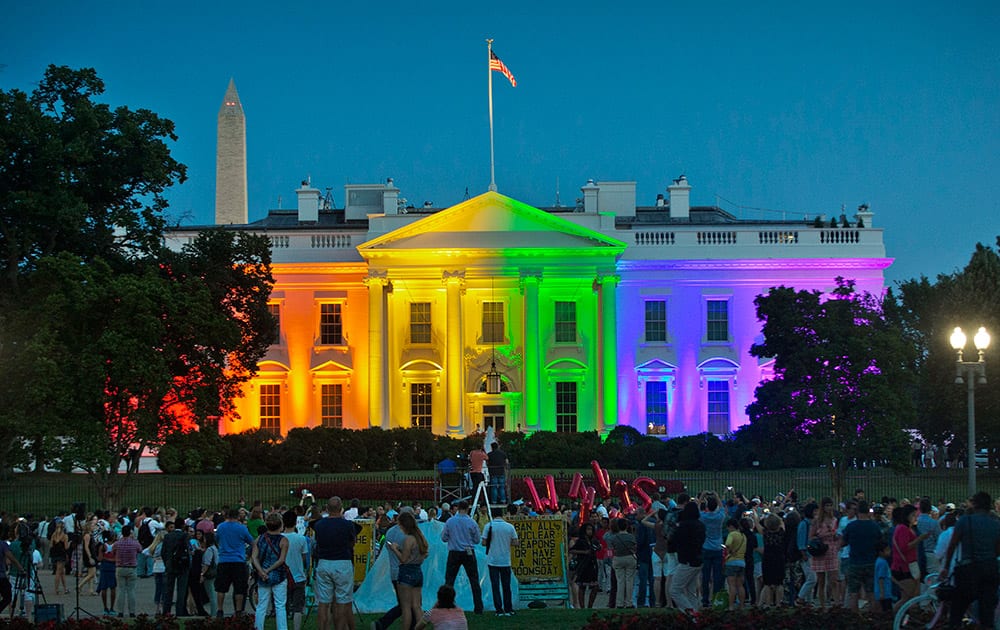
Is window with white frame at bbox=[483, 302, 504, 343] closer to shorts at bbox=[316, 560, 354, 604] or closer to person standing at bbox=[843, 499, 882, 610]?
person standing at bbox=[843, 499, 882, 610]

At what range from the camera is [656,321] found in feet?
205

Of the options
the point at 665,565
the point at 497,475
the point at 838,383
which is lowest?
the point at 665,565

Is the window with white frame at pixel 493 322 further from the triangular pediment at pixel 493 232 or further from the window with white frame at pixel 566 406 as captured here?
the window with white frame at pixel 566 406

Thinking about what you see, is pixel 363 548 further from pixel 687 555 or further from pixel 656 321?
pixel 656 321

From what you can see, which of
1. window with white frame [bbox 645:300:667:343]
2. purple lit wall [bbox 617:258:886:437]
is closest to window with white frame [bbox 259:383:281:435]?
purple lit wall [bbox 617:258:886:437]

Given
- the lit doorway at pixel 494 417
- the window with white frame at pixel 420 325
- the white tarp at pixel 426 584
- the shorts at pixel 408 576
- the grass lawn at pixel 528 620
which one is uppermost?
the window with white frame at pixel 420 325

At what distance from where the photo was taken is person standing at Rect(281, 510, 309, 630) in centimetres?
1797

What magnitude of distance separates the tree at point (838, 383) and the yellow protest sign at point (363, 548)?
1034 inches

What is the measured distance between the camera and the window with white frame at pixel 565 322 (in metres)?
61.3

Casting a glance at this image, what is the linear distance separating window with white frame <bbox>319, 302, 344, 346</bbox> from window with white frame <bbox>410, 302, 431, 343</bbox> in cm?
354

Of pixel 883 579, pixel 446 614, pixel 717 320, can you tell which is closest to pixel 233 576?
pixel 446 614

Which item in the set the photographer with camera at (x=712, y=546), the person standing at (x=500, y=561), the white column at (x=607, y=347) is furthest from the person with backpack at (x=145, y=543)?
the white column at (x=607, y=347)

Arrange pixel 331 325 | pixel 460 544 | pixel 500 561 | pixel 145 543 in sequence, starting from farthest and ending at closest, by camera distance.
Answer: pixel 331 325 < pixel 145 543 < pixel 500 561 < pixel 460 544

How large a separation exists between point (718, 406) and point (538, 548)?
40.6 m
